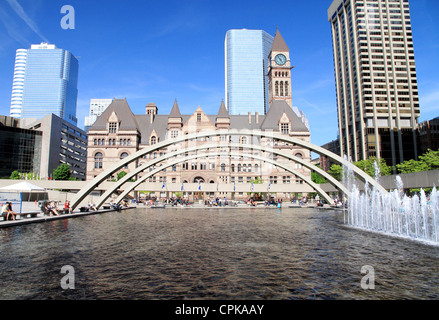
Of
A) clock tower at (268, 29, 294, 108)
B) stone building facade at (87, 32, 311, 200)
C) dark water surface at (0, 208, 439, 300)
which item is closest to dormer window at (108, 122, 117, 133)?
stone building facade at (87, 32, 311, 200)

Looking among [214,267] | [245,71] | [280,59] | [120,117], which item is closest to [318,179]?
[280,59]

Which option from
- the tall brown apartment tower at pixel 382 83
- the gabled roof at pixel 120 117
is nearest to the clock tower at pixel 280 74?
the tall brown apartment tower at pixel 382 83

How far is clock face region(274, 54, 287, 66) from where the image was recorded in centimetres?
8161

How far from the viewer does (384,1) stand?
300 ft

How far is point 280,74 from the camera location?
80.6 meters

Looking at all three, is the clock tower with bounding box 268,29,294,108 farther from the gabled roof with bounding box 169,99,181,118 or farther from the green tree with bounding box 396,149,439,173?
the green tree with bounding box 396,149,439,173

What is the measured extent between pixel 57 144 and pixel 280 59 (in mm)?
72020

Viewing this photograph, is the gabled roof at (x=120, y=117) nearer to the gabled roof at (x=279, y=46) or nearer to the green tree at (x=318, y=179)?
the gabled roof at (x=279, y=46)

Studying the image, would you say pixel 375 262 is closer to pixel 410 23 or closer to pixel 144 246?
pixel 144 246

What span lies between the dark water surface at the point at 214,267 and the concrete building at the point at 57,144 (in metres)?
79.2

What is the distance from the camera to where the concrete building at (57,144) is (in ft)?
276

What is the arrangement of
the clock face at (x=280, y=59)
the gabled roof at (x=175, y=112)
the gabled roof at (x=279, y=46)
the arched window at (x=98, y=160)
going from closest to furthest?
the arched window at (x=98, y=160) → the gabled roof at (x=175, y=112) → the clock face at (x=280, y=59) → the gabled roof at (x=279, y=46)
